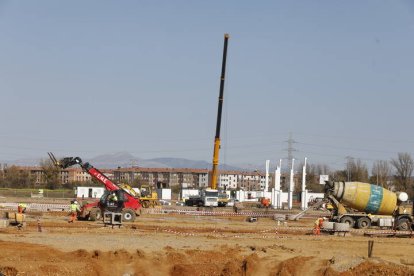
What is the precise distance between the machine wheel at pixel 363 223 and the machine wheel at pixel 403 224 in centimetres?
178

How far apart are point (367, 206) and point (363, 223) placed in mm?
1128

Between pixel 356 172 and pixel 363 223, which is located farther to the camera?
pixel 356 172

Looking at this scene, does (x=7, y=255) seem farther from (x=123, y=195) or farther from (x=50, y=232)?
(x=123, y=195)

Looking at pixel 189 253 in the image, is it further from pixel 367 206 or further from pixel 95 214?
pixel 367 206

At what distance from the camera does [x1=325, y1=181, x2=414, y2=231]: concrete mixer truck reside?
138 feet

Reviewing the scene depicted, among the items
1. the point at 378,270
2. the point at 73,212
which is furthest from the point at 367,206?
the point at 378,270

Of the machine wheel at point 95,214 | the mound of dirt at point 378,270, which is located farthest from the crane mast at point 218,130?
the mound of dirt at point 378,270

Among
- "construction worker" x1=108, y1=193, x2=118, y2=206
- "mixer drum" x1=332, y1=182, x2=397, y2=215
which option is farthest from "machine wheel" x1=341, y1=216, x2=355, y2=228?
"construction worker" x1=108, y1=193, x2=118, y2=206

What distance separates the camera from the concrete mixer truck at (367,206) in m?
42.0

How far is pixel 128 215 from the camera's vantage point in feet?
135

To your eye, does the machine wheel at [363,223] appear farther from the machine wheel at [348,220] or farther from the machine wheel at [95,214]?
the machine wheel at [95,214]

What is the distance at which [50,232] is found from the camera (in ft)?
108

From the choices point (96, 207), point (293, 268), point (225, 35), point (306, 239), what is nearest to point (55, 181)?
point (225, 35)

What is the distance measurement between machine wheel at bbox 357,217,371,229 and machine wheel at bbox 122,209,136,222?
13.5 m
